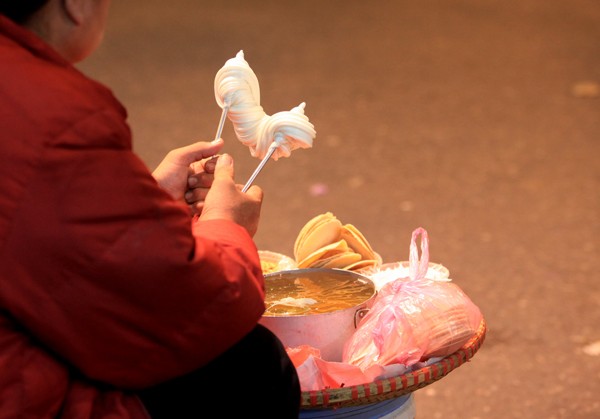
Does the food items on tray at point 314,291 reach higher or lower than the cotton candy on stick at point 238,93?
lower

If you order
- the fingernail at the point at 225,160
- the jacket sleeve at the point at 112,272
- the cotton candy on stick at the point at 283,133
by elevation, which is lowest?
the jacket sleeve at the point at 112,272

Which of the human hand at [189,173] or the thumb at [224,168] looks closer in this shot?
the thumb at [224,168]

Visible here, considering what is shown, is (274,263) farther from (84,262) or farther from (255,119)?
(84,262)

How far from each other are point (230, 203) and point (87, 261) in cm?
31

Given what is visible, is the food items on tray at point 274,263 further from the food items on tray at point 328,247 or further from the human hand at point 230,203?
the human hand at point 230,203

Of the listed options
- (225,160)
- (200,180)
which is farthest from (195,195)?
(225,160)

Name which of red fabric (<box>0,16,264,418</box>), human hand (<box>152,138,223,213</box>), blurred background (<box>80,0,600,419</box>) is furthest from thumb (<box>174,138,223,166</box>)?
blurred background (<box>80,0,600,419</box>)

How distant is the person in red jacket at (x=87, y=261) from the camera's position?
3.36 ft

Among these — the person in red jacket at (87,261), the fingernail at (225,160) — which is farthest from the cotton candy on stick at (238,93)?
the person in red jacket at (87,261)

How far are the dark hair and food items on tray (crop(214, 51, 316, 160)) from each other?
46cm

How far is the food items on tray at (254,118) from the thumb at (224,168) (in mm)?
132

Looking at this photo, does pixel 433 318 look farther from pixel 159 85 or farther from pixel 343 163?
pixel 159 85

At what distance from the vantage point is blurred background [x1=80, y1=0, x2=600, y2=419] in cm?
251

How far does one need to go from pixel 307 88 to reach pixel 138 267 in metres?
3.70
